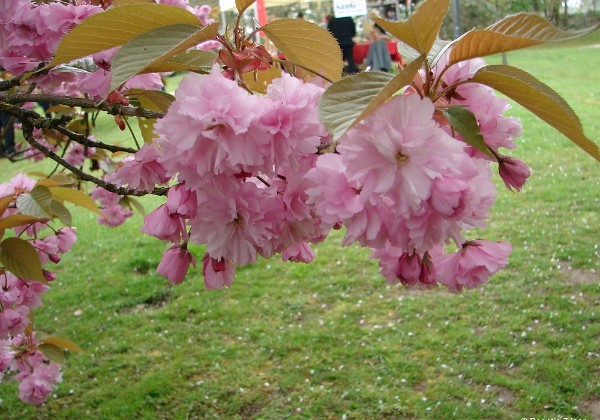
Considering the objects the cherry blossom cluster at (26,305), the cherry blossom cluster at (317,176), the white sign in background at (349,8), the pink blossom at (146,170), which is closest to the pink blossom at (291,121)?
the cherry blossom cluster at (317,176)

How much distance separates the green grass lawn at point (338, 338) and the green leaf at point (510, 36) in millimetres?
2264

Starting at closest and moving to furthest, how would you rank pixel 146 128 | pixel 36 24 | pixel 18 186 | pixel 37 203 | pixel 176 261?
pixel 176 261 < pixel 36 24 < pixel 37 203 < pixel 146 128 < pixel 18 186

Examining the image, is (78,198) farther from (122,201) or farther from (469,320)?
(469,320)

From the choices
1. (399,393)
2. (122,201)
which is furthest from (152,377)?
(399,393)

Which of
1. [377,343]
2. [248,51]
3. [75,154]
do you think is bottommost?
[377,343]

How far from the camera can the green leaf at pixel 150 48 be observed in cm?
62

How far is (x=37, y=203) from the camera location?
117 cm

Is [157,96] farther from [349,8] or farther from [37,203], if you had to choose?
[349,8]

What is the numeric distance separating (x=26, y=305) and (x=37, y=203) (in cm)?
89

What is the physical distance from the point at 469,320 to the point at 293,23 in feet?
9.35

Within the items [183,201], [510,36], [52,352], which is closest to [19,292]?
[52,352]

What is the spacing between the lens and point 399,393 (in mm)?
2779

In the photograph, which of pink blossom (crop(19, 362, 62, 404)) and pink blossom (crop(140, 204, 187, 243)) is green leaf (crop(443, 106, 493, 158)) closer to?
pink blossom (crop(140, 204, 187, 243))

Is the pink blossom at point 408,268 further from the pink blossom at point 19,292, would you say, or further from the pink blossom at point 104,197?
the pink blossom at point 104,197
